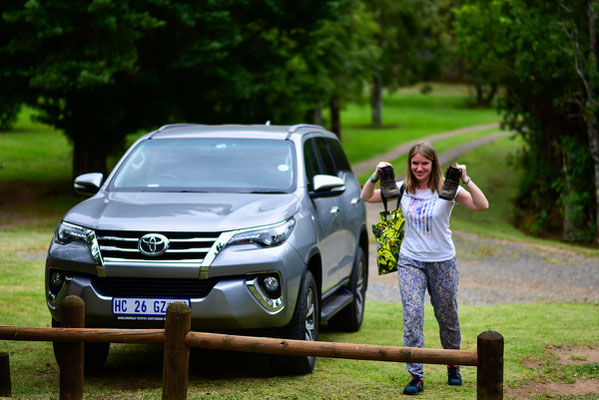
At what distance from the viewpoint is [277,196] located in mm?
7477

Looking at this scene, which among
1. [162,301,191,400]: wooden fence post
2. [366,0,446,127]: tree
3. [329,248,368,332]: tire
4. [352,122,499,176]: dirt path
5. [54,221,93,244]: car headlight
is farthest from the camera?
[366,0,446,127]: tree

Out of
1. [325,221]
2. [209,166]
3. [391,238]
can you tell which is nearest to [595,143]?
[325,221]

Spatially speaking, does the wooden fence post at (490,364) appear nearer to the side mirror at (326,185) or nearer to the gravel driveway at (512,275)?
the side mirror at (326,185)

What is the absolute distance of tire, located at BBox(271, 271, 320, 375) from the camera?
22.7 feet

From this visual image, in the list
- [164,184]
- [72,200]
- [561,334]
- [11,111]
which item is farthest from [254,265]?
[72,200]

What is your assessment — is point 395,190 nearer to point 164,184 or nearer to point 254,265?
point 254,265

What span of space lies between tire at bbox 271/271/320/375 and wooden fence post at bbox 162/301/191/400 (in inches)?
67.4

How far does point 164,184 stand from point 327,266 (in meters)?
1.59

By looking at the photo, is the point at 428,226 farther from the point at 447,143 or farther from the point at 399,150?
the point at 447,143

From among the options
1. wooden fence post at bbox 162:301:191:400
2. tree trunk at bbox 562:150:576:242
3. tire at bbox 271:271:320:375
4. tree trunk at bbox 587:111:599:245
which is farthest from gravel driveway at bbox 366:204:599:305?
wooden fence post at bbox 162:301:191:400

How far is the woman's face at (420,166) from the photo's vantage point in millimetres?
6438

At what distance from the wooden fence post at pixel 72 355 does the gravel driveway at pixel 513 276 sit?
790 centimetres

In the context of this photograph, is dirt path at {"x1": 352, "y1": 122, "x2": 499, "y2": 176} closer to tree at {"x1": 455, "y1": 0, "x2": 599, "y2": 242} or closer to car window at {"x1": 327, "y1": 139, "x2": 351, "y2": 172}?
tree at {"x1": 455, "y1": 0, "x2": 599, "y2": 242}

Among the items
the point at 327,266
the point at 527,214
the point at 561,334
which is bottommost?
the point at 527,214
